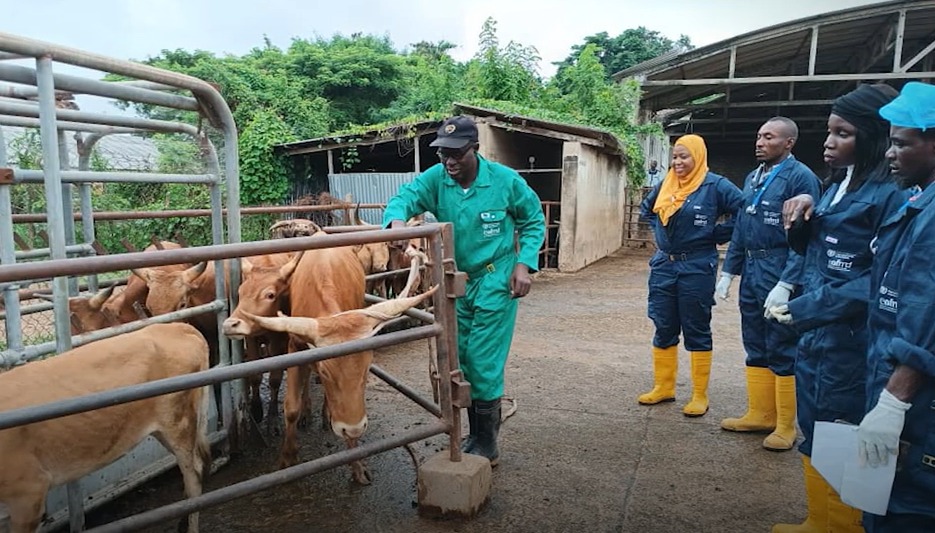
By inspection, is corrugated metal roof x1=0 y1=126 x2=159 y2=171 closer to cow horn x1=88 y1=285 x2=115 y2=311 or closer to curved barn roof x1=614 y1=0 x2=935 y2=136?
cow horn x1=88 y1=285 x2=115 y2=311

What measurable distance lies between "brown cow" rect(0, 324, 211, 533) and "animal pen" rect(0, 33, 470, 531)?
27cm

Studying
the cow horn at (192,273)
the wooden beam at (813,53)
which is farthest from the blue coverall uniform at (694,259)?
the wooden beam at (813,53)

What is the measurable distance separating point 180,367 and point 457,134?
1.88 m

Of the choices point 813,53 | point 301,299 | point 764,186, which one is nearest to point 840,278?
point 764,186

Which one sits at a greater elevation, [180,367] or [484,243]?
[484,243]

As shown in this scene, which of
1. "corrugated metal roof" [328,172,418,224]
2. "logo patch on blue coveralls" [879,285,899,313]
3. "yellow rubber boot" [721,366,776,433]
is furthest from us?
"corrugated metal roof" [328,172,418,224]

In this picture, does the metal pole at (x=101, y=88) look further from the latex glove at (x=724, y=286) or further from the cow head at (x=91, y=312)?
the latex glove at (x=724, y=286)

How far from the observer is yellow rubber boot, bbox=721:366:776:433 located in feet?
13.8

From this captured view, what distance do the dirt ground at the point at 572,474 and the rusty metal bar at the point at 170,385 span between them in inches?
42.0

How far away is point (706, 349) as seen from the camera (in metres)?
4.55

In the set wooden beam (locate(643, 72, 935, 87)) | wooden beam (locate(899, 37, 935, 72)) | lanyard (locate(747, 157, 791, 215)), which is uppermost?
wooden beam (locate(899, 37, 935, 72))

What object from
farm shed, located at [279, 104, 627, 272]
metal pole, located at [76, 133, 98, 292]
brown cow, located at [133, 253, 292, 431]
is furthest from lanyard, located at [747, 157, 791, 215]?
farm shed, located at [279, 104, 627, 272]

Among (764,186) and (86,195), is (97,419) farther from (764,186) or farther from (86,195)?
(764,186)

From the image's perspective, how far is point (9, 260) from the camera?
2.46 metres
